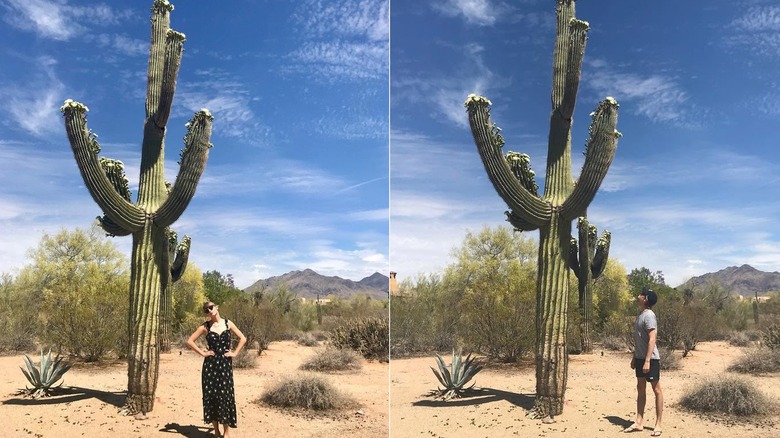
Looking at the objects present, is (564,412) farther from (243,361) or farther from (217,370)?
(243,361)

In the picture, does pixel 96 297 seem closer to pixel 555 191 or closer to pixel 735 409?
pixel 555 191

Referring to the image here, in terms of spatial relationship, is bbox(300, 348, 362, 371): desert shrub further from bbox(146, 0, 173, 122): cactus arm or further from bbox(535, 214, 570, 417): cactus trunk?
bbox(146, 0, 173, 122): cactus arm

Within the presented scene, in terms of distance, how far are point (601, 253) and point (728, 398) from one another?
817 cm

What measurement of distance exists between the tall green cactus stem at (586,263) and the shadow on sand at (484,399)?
6999mm

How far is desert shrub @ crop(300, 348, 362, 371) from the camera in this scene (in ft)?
48.2

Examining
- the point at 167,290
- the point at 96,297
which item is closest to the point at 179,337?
the point at 167,290

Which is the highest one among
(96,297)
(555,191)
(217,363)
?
(555,191)

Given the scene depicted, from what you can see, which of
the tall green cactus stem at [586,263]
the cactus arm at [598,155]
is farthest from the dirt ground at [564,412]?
the tall green cactus stem at [586,263]

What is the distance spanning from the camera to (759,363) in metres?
12.5

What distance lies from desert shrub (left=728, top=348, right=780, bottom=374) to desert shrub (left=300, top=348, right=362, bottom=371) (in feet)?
28.4

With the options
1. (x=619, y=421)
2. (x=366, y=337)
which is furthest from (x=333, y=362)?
(x=619, y=421)

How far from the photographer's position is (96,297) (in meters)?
13.9

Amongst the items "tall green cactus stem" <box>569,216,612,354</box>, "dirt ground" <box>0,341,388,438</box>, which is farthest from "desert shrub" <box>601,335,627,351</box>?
"dirt ground" <box>0,341,388,438</box>

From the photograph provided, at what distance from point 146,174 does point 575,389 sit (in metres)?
7.80
